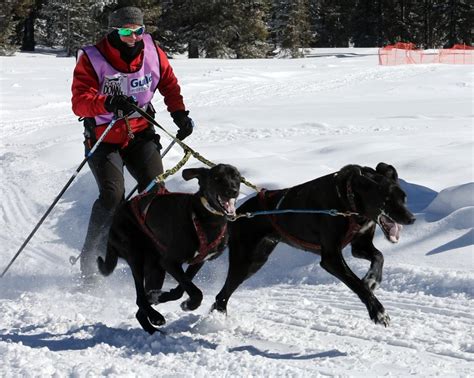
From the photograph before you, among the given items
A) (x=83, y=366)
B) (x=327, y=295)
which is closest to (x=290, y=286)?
(x=327, y=295)

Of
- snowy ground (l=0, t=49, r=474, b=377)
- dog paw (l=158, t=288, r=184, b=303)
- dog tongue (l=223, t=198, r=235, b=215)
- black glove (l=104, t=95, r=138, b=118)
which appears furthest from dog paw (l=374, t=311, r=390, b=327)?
black glove (l=104, t=95, r=138, b=118)

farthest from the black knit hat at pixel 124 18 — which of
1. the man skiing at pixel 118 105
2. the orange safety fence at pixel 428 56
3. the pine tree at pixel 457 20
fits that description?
the pine tree at pixel 457 20

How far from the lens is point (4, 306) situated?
17.0 feet

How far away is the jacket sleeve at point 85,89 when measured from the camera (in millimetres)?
5102

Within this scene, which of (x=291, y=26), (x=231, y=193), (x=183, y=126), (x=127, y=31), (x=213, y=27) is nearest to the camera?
(x=231, y=193)

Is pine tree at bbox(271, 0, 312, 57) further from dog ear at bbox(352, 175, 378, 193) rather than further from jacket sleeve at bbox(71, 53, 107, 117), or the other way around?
dog ear at bbox(352, 175, 378, 193)

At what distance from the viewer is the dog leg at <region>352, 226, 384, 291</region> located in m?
4.52

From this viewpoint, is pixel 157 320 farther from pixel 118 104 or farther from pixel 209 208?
pixel 118 104

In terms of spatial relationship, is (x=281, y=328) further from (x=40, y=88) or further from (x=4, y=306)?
(x=40, y=88)

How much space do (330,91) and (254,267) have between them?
48.0 ft

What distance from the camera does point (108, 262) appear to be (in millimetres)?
5203

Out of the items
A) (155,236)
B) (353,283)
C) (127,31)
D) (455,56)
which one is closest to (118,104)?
(127,31)

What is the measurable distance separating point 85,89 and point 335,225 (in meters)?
1.88

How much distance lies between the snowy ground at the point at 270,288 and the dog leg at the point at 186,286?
0.17 metres
